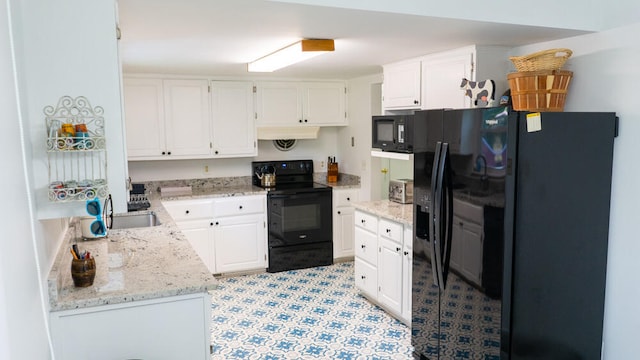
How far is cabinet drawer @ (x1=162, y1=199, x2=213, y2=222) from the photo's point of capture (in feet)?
15.6

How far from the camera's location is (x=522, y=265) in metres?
2.49

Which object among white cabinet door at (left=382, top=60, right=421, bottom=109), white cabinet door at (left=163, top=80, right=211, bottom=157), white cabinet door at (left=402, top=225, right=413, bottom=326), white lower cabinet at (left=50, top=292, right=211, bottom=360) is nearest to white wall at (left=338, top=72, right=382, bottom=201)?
white cabinet door at (left=382, top=60, right=421, bottom=109)

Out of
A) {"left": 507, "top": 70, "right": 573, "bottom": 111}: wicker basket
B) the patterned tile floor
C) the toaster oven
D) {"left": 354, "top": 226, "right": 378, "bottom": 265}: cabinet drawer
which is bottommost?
the patterned tile floor

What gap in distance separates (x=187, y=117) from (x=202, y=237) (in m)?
1.25

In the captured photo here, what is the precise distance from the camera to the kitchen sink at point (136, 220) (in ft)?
12.7

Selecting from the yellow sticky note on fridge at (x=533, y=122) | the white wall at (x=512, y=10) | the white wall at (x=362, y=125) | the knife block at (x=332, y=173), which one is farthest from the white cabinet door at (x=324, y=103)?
the yellow sticky note on fridge at (x=533, y=122)

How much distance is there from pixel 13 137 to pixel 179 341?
1.23 meters

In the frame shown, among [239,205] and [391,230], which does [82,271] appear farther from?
[239,205]

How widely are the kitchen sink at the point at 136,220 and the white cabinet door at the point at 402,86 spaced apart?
2163 mm

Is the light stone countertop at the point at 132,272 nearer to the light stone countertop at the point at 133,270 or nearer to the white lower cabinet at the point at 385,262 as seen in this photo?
the light stone countertop at the point at 133,270

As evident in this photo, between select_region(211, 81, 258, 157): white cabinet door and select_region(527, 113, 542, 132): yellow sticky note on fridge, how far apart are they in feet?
11.2

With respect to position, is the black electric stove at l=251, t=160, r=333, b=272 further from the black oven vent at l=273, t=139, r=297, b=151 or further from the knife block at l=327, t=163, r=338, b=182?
the black oven vent at l=273, t=139, r=297, b=151

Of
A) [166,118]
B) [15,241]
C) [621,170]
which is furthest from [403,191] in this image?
[15,241]

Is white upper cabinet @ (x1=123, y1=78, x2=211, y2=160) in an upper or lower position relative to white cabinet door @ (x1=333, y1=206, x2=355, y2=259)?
upper
